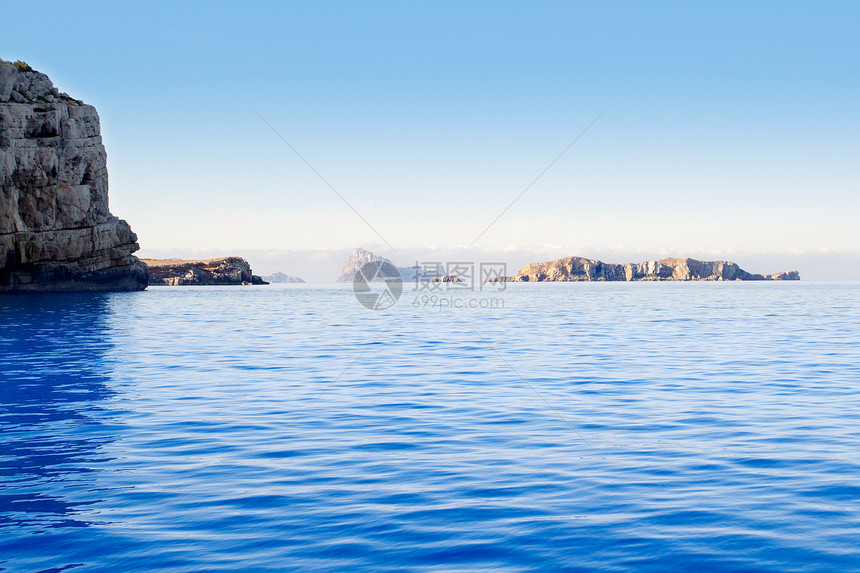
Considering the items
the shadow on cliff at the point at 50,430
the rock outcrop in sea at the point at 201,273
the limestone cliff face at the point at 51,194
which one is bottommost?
the shadow on cliff at the point at 50,430

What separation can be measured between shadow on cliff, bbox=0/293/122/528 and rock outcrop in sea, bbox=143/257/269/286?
156 metres

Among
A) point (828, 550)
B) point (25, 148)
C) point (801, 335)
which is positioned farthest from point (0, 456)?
point (25, 148)

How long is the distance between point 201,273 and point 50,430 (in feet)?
587

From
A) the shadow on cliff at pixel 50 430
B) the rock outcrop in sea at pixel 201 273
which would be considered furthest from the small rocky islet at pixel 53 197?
the rock outcrop in sea at pixel 201 273

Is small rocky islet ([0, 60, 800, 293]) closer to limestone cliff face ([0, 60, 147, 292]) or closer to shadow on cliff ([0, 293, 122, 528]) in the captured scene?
limestone cliff face ([0, 60, 147, 292])

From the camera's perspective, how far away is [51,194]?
293 feet

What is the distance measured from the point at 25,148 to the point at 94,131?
1469 centimetres

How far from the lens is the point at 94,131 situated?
97.9 m

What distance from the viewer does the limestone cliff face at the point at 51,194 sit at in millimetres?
82812

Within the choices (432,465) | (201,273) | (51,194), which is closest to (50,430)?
(432,465)

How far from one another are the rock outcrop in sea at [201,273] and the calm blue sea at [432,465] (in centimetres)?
16433

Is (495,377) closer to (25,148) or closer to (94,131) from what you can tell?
Answer: (25,148)

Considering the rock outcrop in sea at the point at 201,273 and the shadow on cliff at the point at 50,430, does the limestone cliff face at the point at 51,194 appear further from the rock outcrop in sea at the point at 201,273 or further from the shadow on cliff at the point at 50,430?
the rock outcrop in sea at the point at 201,273

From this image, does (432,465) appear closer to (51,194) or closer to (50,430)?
(50,430)
